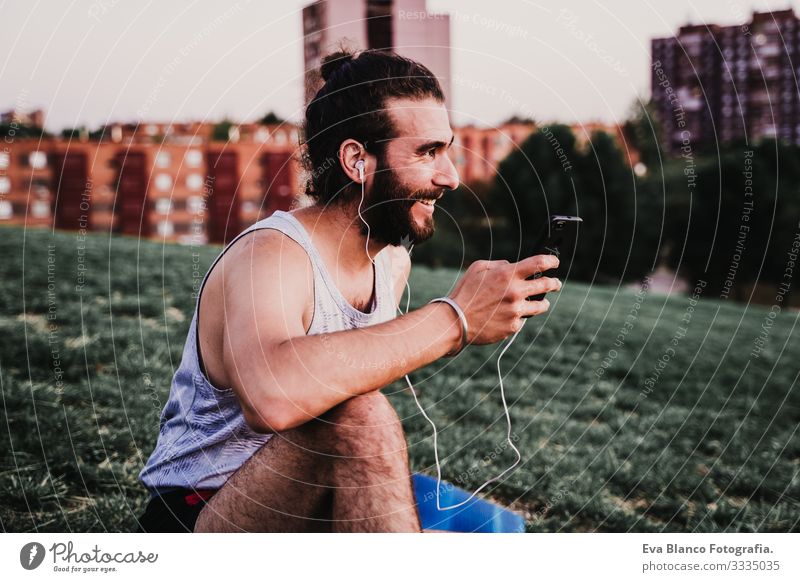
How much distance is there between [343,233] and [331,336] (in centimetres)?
54

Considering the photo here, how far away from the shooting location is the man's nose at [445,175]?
214 cm

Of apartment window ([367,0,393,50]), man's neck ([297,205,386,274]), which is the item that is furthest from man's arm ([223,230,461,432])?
apartment window ([367,0,393,50])

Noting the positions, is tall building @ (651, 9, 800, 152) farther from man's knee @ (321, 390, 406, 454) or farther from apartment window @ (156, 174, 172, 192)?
apartment window @ (156, 174, 172, 192)

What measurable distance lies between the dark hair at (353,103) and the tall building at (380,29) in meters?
0.24

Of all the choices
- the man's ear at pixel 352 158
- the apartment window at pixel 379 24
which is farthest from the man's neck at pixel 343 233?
the apartment window at pixel 379 24

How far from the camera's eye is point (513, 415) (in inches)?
158

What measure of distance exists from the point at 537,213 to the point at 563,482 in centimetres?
1966

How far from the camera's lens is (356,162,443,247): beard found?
215cm

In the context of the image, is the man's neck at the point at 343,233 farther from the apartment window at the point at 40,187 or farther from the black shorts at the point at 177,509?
the apartment window at the point at 40,187

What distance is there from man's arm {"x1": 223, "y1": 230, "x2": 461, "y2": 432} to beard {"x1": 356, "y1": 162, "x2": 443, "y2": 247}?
40 cm

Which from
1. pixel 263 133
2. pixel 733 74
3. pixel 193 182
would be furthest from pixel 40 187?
pixel 733 74

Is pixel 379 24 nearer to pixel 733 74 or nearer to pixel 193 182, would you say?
pixel 733 74

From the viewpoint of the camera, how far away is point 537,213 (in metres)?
22.2
